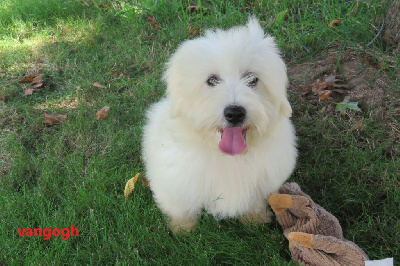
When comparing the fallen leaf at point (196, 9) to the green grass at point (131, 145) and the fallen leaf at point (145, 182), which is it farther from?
the fallen leaf at point (145, 182)

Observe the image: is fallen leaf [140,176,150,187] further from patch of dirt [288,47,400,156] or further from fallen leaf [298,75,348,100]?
fallen leaf [298,75,348,100]

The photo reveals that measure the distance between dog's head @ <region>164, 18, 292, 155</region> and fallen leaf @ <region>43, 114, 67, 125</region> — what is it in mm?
1835

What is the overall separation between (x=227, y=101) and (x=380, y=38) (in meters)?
2.25

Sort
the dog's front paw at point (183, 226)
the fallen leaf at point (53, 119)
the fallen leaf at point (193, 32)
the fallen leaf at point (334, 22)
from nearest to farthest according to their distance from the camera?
1. the dog's front paw at point (183, 226)
2. the fallen leaf at point (53, 119)
3. the fallen leaf at point (334, 22)
4. the fallen leaf at point (193, 32)

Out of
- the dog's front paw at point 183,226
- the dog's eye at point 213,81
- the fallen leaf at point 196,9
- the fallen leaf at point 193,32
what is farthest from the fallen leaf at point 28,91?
the dog's eye at point 213,81

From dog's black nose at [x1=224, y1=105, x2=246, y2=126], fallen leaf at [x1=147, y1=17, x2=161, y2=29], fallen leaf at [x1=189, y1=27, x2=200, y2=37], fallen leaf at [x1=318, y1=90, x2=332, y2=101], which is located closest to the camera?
dog's black nose at [x1=224, y1=105, x2=246, y2=126]

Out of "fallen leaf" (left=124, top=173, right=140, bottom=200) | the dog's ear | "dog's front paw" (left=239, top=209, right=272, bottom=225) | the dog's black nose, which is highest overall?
the dog's black nose

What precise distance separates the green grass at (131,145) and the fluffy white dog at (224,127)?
0.31 m

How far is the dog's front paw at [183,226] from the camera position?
2326 millimetres

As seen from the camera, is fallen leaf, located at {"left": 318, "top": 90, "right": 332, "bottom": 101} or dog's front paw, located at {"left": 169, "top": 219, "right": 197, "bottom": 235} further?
fallen leaf, located at {"left": 318, "top": 90, "right": 332, "bottom": 101}

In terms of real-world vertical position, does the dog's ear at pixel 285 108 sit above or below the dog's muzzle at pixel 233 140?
above

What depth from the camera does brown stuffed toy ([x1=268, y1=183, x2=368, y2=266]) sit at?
1.85 metres

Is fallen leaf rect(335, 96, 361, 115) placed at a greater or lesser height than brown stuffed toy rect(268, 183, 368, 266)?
greater

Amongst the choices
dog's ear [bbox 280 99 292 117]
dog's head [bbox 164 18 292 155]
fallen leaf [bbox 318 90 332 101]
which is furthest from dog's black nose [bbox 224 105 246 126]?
fallen leaf [bbox 318 90 332 101]
